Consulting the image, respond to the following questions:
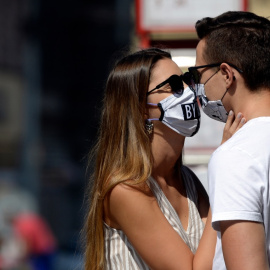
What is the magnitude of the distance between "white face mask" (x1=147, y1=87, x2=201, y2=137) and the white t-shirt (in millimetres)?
740

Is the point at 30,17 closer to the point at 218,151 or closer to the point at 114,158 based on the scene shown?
the point at 114,158

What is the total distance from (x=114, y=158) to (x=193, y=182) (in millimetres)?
462

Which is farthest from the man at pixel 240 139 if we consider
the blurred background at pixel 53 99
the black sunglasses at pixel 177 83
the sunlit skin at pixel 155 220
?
the blurred background at pixel 53 99

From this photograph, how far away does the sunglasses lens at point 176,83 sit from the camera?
8.47 ft

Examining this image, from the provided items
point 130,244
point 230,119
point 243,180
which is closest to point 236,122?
point 230,119

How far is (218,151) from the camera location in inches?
72.3

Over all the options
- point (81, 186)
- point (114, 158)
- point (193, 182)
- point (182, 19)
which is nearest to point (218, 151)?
point (114, 158)

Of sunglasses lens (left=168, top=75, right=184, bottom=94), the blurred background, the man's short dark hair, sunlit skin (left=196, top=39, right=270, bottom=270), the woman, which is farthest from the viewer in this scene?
the blurred background

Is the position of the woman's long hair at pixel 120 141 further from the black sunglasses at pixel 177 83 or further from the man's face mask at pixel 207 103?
the man's face mask at pixel 207 103

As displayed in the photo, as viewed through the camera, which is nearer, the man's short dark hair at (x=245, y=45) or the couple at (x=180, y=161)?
the couple at (x=180, y=161)

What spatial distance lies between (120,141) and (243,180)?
0.82 meters

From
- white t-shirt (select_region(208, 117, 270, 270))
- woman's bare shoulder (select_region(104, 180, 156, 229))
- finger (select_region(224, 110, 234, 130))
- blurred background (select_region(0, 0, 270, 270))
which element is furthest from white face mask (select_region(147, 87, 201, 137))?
blurred background (select_region(0, 0, 270, 270))

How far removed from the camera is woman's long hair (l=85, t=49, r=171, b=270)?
2.43 metres

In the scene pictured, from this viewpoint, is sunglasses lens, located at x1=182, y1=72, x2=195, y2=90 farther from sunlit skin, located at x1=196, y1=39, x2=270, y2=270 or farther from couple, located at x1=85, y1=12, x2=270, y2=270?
sunlit skin, located at x1=196, y1=39, x2=270, y2=270
